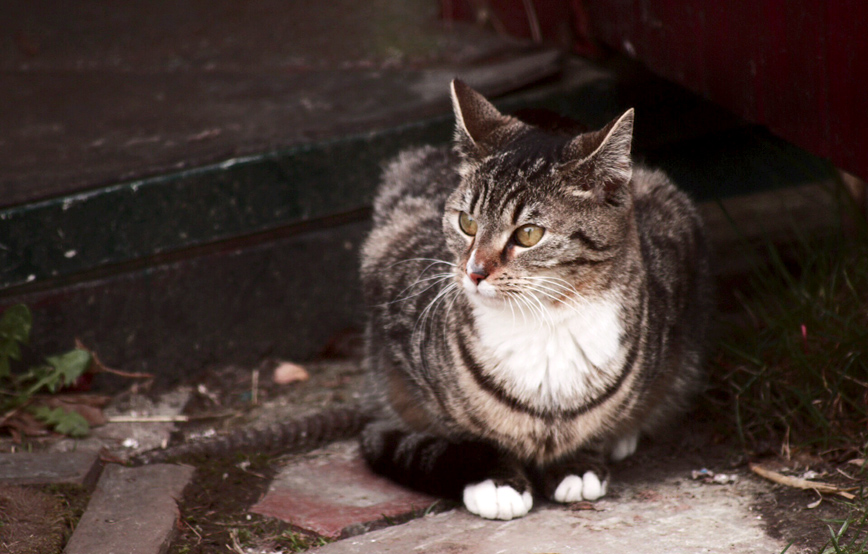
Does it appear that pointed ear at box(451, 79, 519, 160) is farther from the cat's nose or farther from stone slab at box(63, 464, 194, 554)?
stone slab at box(63, 464, 194, 554)

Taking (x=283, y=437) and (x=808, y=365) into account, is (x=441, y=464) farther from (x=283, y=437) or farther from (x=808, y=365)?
(x=808, y=365)

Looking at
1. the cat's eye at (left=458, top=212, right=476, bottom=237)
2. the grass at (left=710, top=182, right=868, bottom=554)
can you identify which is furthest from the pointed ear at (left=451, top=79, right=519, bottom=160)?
the grass at (left=710, top=182, right=868, bottom=554)

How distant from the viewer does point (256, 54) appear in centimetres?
427

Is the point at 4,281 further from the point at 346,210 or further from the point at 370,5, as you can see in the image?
the point at 370,5

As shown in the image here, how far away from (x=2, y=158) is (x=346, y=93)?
129 cm

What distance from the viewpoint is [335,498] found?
8.53 ft

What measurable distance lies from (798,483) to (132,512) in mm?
1717

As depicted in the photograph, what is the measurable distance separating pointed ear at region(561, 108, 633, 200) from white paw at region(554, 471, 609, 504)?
2.51ft

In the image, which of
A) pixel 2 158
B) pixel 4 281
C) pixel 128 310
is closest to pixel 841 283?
pixel 128 310

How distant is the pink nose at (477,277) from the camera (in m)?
2.27

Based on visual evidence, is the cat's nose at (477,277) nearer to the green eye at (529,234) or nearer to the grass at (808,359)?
the green eye at (529,234)

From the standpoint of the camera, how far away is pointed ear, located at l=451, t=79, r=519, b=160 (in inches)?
97.0

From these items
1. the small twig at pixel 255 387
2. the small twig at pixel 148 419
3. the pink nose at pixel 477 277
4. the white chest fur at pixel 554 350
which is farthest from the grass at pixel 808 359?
the small twig at pixel 148 419

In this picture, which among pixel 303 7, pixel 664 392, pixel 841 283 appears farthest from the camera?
pixel 303 7
